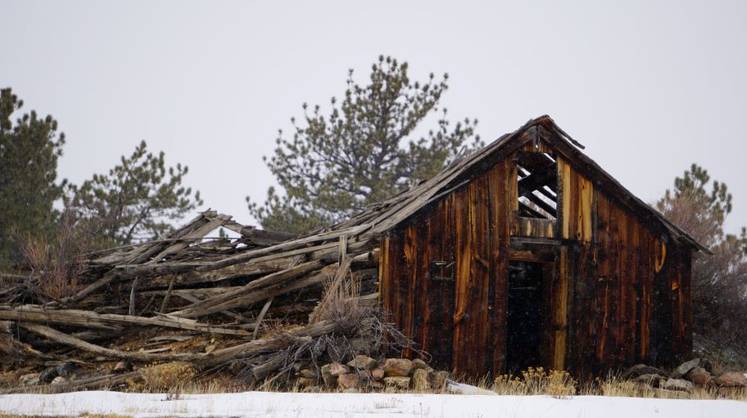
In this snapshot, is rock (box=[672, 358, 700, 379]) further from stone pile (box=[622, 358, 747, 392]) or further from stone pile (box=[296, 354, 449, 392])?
stone pile (box=[296, 354, 449, 392])

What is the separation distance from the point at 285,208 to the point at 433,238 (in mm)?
17537

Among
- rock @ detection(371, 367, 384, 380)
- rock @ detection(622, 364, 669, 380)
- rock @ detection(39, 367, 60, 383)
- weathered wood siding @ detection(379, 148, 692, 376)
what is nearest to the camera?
rock @ detection(371, 367, 384, 380)

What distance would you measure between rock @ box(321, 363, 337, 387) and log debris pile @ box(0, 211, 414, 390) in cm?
42

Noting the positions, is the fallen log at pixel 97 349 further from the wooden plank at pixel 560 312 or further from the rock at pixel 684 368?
the rock at pixel 684 368

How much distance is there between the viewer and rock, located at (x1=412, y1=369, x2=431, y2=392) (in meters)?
12.2

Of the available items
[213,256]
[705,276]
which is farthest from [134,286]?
[705,276]

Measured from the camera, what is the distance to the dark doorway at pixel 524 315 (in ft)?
61.5

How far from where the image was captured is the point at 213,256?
59.5 feet

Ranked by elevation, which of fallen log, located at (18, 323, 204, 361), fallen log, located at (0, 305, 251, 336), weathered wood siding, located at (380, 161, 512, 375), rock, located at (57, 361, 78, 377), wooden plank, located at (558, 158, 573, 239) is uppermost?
wooden plank, located at (558, 158, 573, 239)

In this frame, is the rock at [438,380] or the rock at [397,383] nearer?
the rock at [397,383]

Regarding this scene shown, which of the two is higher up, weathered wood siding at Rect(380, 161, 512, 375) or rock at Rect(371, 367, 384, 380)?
weathered wood siding at Rect(380, 161, 512, 375)

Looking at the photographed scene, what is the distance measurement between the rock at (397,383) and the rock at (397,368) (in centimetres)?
21

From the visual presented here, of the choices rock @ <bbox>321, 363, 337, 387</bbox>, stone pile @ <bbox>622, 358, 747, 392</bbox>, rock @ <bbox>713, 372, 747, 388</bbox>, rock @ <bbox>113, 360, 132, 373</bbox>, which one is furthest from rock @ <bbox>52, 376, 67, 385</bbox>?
rock @ <bbox>713, 372, 747, 388</bbox>

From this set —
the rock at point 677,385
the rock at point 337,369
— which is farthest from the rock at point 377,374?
A: the rock at point 677,385
